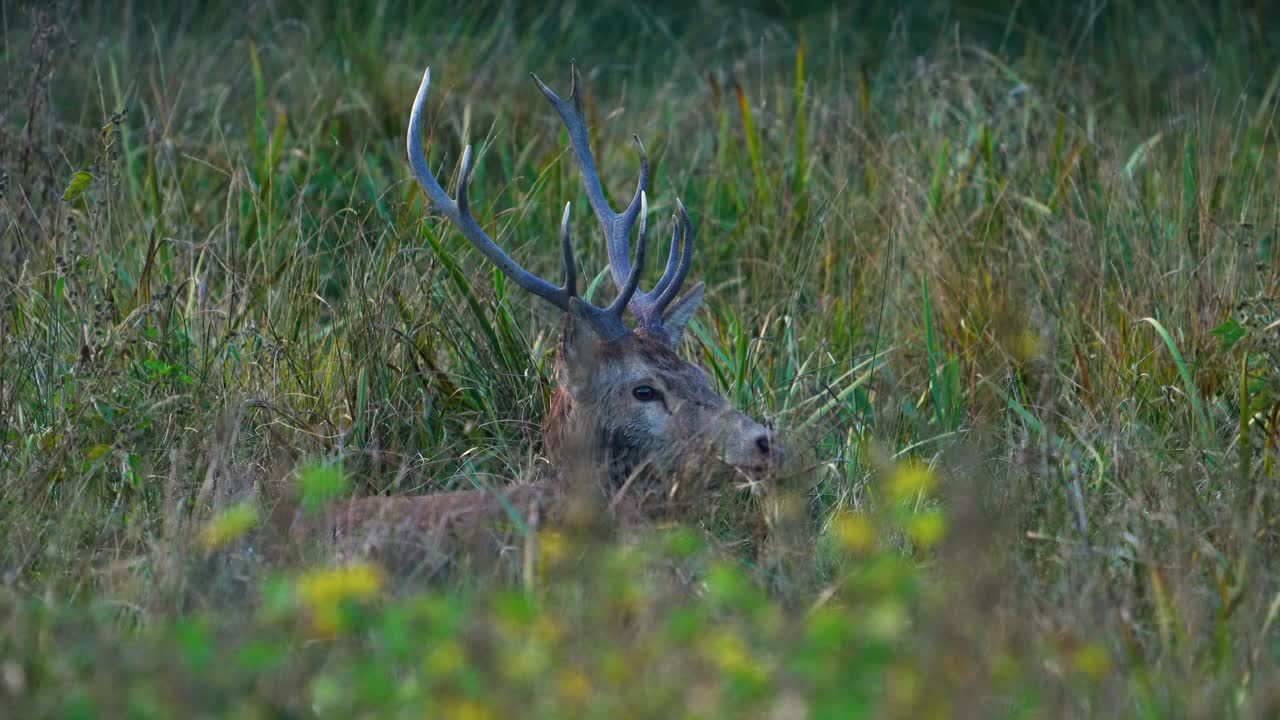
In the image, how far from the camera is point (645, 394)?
443 centimetres

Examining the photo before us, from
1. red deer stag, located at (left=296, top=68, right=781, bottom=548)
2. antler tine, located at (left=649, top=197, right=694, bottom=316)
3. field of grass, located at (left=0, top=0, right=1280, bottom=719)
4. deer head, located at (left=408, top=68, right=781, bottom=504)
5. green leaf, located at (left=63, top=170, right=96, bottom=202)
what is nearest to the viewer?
field of grass, located at (left=0, top=0, right=1280, bottom=719)

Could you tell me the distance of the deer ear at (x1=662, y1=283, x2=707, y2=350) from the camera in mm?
4910

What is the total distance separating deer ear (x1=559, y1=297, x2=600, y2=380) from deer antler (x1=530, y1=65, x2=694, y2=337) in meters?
0.16

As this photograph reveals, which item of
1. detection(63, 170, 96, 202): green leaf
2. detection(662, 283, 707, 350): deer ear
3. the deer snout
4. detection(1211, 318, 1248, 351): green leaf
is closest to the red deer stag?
the deer snout

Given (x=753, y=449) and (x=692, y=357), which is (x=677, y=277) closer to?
(x=753, y=449)

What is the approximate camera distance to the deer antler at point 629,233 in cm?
470

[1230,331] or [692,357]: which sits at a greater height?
[1230,331]

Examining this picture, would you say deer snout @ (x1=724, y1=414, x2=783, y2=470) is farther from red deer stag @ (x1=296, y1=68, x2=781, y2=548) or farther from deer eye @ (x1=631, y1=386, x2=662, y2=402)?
deer eye @ (x1=631, y1=386, x2=662, y2=402)

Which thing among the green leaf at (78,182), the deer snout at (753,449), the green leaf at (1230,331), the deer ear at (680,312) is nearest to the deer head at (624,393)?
the deer snout at (753,449)

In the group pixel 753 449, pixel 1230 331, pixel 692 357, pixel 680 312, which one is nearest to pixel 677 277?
pixel 680 312

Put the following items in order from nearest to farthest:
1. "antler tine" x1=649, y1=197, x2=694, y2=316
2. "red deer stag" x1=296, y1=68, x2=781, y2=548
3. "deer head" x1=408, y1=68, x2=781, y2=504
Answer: "red deer stag" x1=296, y1=68, x2=781, y2=548
"deer head" x1=408, y1=68, x2=781, y2=504
"antler tine" x1=649, y1=197, x2=694, y2=316

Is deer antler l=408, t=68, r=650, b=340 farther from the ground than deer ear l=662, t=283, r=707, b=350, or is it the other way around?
deer antler l=408, t=68, r=650, b=340

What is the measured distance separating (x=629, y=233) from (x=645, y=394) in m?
0.74

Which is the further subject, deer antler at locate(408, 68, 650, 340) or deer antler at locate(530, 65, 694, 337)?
deer antler at locate(530, 65, 694, 337)
